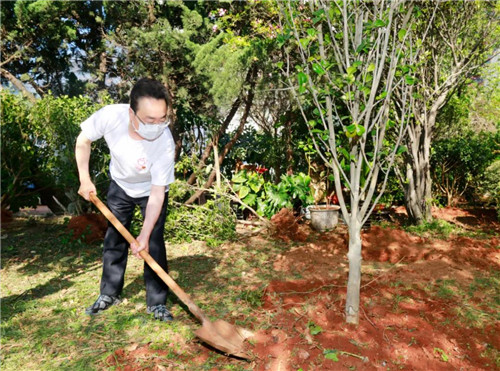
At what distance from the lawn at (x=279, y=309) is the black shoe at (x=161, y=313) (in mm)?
72

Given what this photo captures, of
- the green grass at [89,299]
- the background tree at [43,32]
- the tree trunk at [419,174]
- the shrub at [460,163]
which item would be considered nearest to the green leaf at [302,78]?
the green grass at [89,299]

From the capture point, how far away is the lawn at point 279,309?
8.43ft

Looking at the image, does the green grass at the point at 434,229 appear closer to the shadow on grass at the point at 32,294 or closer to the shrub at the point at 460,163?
the shrub at the point at 460,163

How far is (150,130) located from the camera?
2967mm

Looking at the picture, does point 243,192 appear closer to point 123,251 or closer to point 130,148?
point 123,251

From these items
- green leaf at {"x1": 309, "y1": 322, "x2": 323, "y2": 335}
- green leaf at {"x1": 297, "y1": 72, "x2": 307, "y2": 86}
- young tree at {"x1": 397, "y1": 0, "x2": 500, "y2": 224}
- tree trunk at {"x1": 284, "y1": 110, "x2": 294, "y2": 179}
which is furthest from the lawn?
tree trunk at {"x1": 284, "y1": 110, "x2": 294, "y2": 179}

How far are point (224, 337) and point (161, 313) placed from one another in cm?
81

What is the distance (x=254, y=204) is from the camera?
269 inches

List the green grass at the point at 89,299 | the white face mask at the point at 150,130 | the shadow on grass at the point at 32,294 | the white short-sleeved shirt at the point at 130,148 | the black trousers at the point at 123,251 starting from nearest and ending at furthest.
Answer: the green grass at the point at 89,299
the white face mask at the point at 150,130
the white short-sleeved shirt at the point at 130,148
the black trousers at the point at 123,251
the shadow on grass at the point at 32,294

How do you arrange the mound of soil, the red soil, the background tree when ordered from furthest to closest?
the background tree, the mound of soil, the red soil

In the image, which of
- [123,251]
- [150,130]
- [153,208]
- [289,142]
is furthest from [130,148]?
[289,142]

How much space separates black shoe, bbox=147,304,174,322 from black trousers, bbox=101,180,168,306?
1.7 inches

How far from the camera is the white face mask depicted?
2.96 meters

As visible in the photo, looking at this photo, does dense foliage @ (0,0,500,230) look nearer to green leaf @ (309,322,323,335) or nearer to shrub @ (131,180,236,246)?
shrub @ (131,180,236,246)
